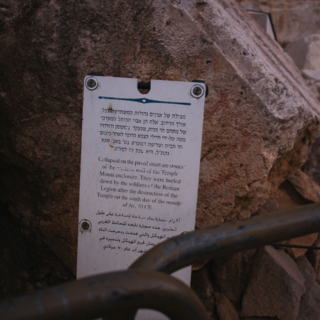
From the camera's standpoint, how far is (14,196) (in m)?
1.41

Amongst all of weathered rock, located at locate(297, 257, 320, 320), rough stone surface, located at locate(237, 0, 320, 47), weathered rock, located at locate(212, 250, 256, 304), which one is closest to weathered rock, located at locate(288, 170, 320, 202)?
weathered rock, located at locate(297, 257, 320, 320)

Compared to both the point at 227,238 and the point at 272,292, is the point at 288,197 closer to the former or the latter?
the point at 272,292

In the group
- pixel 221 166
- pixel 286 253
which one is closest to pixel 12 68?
pixel 221 166

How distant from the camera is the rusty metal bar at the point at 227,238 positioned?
57 centimetres

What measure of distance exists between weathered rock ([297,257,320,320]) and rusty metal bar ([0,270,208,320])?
1.27 metres

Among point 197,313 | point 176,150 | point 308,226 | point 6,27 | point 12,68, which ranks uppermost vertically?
point 6,27

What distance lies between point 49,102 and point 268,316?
1.51 metres

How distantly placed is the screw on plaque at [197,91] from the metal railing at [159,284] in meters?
0.52

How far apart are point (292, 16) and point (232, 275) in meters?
4.77

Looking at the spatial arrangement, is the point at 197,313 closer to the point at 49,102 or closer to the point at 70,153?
the point at 70,153

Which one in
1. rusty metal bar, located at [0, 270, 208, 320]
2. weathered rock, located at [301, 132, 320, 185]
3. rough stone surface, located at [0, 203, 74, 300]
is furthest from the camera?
weathered rock, located at [301, 132, 320, 185]

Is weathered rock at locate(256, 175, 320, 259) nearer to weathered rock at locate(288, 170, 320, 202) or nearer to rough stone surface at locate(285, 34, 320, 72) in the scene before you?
weathered rock at locate(288, 170, 320, 202)

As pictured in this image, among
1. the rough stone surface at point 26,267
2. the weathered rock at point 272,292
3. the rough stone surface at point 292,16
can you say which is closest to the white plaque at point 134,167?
the rough stone surface at point 26,267

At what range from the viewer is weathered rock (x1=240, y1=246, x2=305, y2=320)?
138 cm
